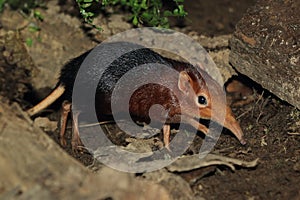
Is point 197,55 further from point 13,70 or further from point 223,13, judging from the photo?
point 13,70

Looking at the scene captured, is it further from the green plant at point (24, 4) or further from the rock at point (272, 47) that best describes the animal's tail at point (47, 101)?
the rock at point (272, 47)

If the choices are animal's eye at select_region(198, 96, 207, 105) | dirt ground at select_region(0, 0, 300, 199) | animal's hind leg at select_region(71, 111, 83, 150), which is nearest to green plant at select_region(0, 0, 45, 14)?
dirt ground at select_region(0, 0, 300, 199)

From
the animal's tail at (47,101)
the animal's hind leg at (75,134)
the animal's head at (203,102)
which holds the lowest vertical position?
the animal's hind leg at (75,134)

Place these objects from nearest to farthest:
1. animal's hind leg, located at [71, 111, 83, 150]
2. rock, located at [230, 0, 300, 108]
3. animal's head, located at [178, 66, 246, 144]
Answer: animal's head, located at [178, 66, 246, 144]
rock, located at [230, 0, 300, 108]
animal's hind leg, located at [71, 111, 83, 150]

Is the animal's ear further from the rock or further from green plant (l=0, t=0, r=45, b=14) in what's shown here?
green plant (l=0, t=0, r=45, b=14)

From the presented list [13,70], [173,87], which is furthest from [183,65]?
[13,70]

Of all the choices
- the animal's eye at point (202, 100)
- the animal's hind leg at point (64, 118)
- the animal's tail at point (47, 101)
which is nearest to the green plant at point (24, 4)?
the animal's tail at point (47, 101)

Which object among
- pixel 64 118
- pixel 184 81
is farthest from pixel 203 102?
pixel 64 118
